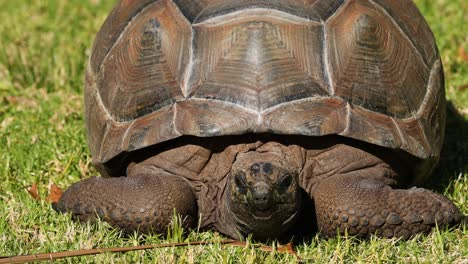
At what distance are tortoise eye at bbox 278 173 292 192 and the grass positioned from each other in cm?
31

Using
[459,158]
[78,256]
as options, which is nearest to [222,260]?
[78,256]

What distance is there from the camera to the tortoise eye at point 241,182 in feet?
12.8

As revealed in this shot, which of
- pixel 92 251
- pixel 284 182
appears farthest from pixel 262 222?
pixel 92 251

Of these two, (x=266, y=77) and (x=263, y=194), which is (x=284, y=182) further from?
(x=266, y=77)

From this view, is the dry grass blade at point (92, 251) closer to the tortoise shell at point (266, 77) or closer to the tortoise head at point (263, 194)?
the tortoise head at point (263, 194)

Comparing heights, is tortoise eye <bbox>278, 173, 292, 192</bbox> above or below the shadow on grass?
above

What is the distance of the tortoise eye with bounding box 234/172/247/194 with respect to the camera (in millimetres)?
3887

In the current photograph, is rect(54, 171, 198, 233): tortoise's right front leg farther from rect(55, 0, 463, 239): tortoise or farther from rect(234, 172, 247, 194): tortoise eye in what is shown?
rect(234, 172, 247, 194): tortoise eye

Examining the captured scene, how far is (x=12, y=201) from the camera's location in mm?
4633

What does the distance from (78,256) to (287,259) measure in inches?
35.7

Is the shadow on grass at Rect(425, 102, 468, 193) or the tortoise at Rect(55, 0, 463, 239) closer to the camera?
the tortoise at Rect(55, 0, 463, 239)

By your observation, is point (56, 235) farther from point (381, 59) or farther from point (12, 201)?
point (381, 59)

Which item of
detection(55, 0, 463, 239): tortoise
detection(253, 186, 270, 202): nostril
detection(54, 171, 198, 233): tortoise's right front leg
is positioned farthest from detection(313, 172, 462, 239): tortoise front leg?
detection(54, 171, 198, 233): tortoise's right front leg

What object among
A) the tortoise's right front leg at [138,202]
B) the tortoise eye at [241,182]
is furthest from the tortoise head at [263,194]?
the tortoise's right front leg at [138,202]
